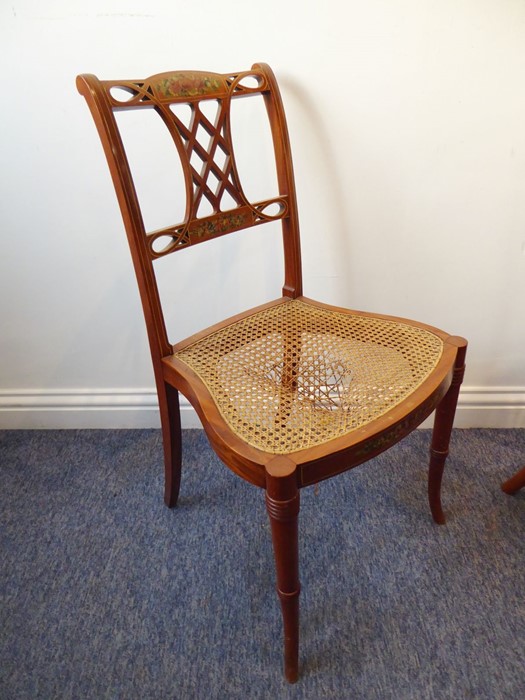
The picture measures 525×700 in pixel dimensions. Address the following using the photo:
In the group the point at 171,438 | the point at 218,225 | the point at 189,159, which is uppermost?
the point at 189,159

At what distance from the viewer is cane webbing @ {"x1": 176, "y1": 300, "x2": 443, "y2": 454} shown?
0.79 metres

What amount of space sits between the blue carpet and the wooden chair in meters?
0.11

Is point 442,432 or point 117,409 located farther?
point 117,409

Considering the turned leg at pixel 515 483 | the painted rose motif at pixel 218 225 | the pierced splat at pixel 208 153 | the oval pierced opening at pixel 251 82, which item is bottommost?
the turned leg at pixel 515 483

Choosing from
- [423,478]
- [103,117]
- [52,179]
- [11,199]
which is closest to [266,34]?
[103,117]

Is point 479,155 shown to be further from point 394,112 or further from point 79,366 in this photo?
point 79,366

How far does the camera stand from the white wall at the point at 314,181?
3.32 feet

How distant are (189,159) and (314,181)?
0.34 metres

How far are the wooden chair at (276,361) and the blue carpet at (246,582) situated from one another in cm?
11

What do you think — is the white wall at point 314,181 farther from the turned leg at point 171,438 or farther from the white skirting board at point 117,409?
the turned leg at point 171,438

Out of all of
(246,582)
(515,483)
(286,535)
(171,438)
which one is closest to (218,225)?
(171,438)

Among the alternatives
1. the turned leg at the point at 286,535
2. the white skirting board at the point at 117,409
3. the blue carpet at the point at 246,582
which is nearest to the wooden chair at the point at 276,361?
the turned leg at the point at 286,535

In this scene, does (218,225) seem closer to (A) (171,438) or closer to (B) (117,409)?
(A) (171,438)

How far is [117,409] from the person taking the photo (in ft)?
4.90
